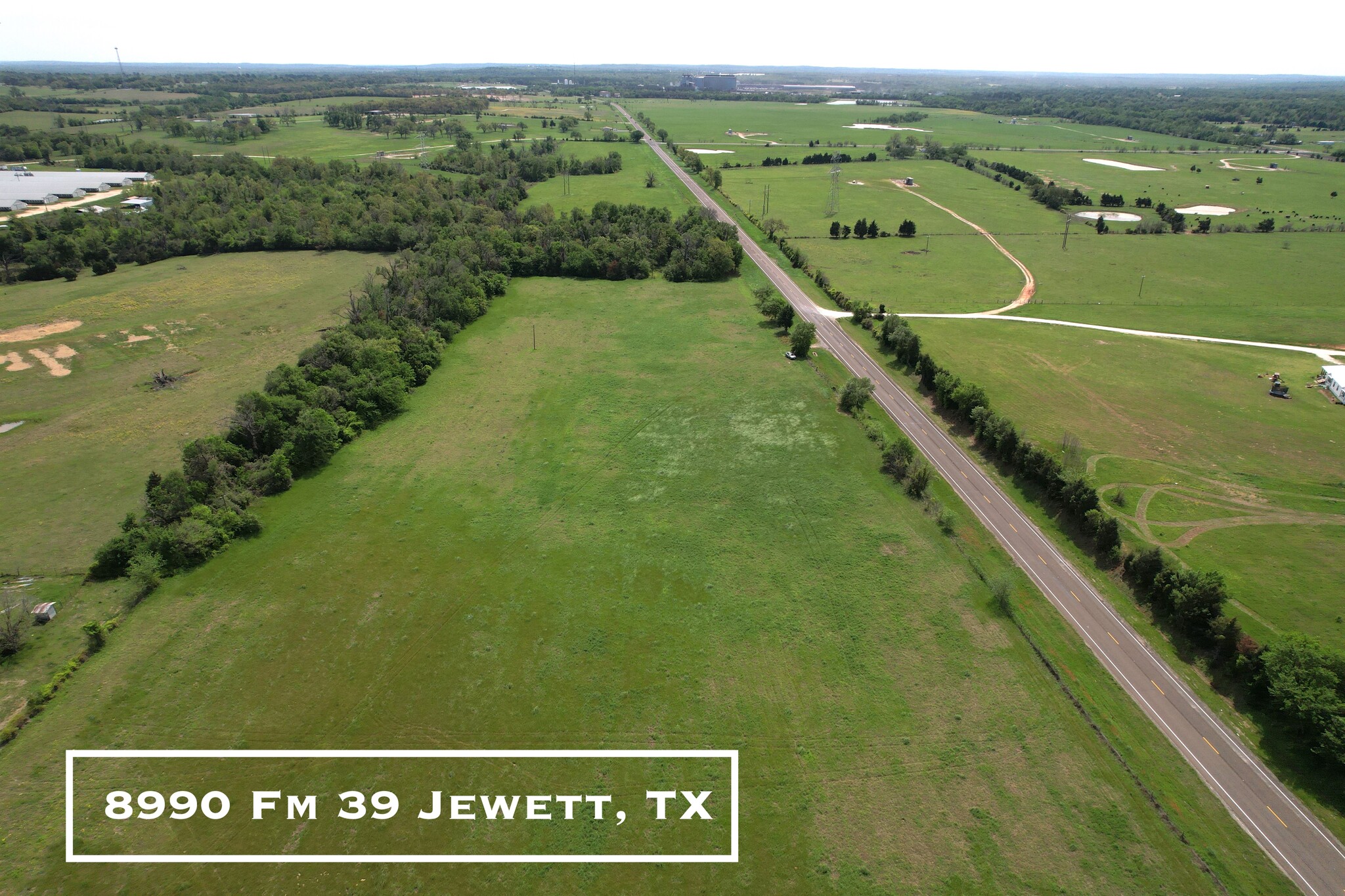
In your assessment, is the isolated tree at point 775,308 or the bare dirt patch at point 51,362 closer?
the bare dirt patch at point 51,362

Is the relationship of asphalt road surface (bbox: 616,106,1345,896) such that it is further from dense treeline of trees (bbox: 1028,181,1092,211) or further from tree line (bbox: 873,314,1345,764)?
dense treeline of trees (bbox: 1028,181,1092,211)

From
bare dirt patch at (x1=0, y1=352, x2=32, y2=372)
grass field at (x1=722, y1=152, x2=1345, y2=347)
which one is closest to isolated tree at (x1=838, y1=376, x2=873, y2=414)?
grass field at (x1=722, y1=152, x2=1345, y2=347)

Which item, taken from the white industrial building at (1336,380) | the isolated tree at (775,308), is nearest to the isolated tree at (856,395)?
the isolated tree at (775,308)

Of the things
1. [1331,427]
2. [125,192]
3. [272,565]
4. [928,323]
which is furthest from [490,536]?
[125,192]

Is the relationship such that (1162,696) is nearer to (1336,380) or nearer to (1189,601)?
(1189,601)

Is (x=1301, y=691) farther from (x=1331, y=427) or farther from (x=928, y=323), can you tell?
(x=928, y=323)

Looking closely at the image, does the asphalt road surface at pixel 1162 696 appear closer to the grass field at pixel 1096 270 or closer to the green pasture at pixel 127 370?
the grass field at pixel 1096 270

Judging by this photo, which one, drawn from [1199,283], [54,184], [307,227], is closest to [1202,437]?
[1199,283]
